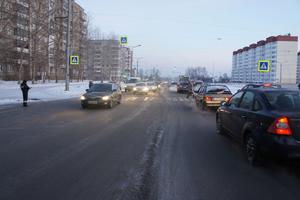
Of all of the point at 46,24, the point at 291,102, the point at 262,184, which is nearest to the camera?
the point at 262,184

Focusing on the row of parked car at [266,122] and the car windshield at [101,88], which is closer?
the row of parked car at [266,122]

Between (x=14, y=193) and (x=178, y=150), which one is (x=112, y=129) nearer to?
(x=178, y=150)

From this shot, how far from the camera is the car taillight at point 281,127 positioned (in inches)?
213

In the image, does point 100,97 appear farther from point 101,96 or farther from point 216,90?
point 216,90

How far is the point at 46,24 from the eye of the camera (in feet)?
136

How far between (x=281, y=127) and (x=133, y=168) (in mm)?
2716

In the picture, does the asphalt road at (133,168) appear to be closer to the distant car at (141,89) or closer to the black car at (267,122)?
the black car at (267,122)

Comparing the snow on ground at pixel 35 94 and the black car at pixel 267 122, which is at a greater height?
the black car at pixel 267 122

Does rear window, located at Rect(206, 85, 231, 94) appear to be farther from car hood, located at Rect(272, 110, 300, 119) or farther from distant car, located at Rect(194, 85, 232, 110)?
car hood, located at Rect(272, 110, 300, 119)

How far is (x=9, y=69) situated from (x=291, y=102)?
66.5 m

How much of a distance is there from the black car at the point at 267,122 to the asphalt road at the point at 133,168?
415 millimetres

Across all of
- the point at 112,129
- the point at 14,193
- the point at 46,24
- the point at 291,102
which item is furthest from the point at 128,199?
the point at 46,24

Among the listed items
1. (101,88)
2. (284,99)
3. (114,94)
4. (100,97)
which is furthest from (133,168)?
(101,88)

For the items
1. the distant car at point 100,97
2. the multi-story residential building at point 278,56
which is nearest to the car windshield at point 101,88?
the distant car at point 100,97
